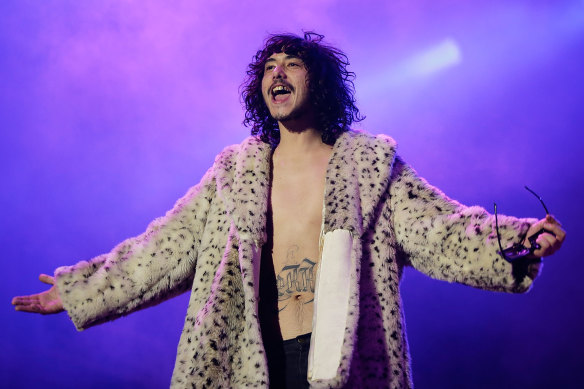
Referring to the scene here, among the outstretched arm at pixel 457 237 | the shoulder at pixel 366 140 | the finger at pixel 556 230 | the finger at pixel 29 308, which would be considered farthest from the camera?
the shoulder at pixel 366 140

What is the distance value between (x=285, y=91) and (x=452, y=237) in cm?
112

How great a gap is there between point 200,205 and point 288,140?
1.85 feet

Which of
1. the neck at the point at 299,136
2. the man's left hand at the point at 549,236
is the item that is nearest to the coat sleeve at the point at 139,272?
the neck at the point at 299,136

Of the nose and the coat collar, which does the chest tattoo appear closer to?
the coat collar

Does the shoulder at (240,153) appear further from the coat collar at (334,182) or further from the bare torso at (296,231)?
the bare torso at (296,231)

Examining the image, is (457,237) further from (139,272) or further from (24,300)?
(24,300)

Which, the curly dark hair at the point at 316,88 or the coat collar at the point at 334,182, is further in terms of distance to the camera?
the curly dark hair at the point at 316,88

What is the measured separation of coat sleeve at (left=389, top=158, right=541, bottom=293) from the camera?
1723 mm

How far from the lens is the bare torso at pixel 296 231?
79.7 inches

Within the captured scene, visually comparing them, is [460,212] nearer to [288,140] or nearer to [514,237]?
[514,237]

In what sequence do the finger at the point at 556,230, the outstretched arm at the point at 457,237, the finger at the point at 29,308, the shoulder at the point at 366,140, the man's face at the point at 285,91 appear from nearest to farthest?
1. the finger at the point at 556,230
2. the outstretched arm at the point at 457,237
3. the finger at the point at 29,308
4. the shoulder at the point at 366,140
5. the man's face at the point at 285,91

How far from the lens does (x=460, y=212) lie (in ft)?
6.47

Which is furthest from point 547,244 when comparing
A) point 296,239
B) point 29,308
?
point 29,308

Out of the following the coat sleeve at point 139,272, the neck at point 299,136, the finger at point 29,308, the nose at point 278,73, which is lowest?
the finger at point 29,308
